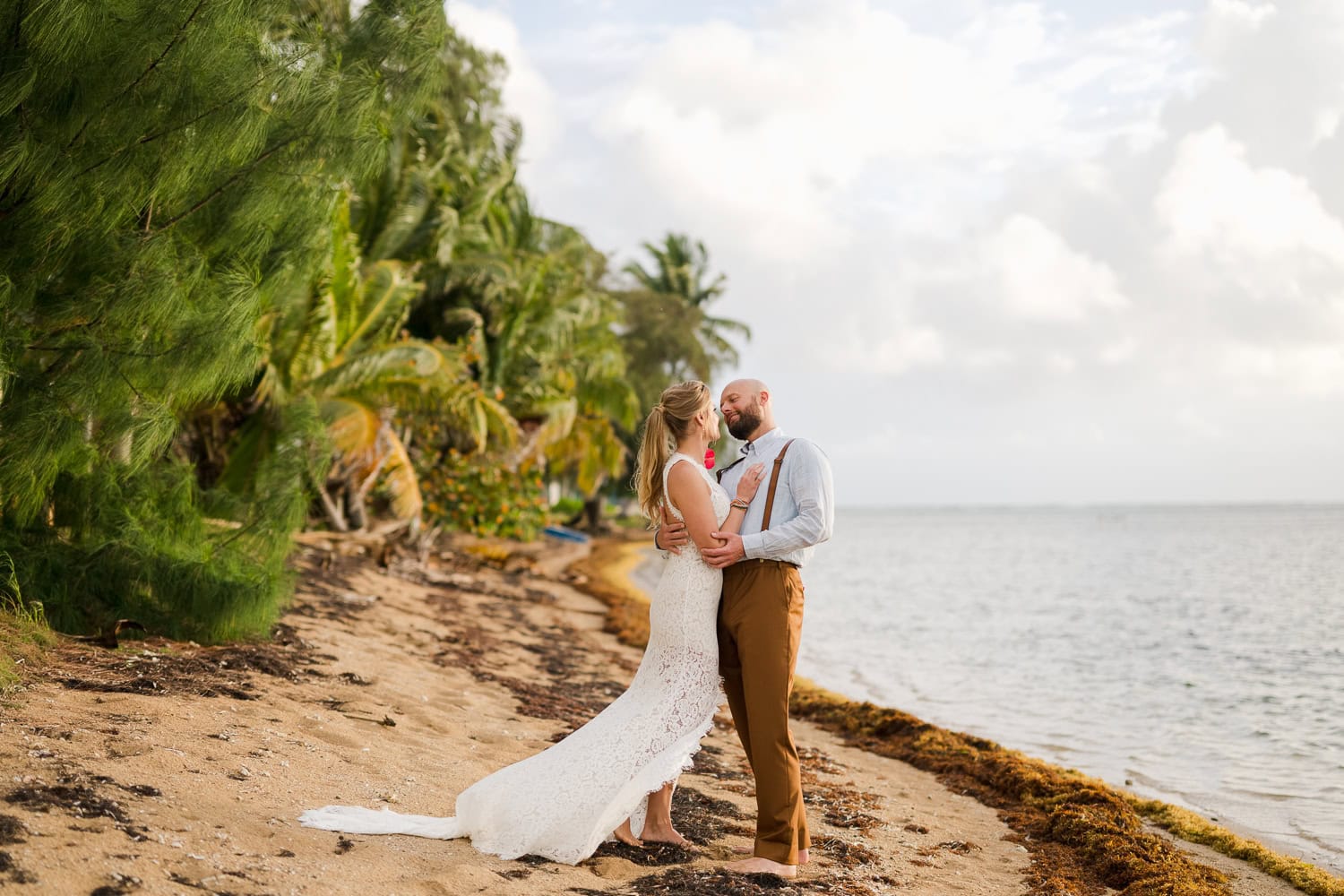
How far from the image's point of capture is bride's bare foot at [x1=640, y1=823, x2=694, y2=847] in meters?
4.49

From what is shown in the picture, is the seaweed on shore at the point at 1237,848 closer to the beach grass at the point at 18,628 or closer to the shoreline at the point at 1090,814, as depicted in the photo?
the shoreline at the point at 1090,814

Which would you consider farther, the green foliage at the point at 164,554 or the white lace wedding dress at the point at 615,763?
the green foliage at the point at 164,554

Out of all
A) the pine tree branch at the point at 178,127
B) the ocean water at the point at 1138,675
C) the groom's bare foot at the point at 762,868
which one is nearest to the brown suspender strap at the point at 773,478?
the groom's bare foot at the point at 762,868

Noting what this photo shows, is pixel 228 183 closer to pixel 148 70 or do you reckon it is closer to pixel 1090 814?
pixel 148 70

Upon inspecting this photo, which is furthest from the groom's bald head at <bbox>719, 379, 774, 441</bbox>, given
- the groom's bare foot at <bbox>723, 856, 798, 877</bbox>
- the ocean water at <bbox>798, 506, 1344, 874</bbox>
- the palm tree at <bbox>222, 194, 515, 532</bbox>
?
the palm tree at <bbox>222, 194, 515, 532</bbox>

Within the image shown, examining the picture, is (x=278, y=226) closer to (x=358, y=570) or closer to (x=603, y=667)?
(x=603, y=667)

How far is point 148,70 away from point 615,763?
3.99m

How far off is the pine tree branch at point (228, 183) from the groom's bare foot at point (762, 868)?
4.36m

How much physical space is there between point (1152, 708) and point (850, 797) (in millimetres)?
7317

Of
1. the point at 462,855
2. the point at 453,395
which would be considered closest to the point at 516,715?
the point at 462,855

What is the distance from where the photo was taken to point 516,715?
280 inches

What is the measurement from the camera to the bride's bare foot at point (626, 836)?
442 centimetres

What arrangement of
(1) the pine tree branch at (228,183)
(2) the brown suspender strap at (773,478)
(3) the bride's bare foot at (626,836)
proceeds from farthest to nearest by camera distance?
1. (1) the pine tree branch at (228,183)
2. (3) the bride's bare foot at (626,836)
3. (2) the brown suspender strap at (773,478)

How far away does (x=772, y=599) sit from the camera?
421cm
